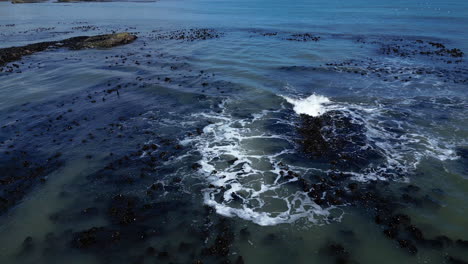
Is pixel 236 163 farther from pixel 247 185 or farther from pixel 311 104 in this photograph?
pixel 311 104

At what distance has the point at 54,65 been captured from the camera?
4072 centimetres

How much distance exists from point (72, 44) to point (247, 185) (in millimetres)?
52992

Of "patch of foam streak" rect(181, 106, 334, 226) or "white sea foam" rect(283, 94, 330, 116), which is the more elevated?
"white sea foam" rect(283, 94, 330, 116)

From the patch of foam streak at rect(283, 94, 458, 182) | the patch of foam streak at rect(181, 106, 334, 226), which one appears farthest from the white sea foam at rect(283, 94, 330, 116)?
the patch of foam streak at rect(181, 106, 334, 226)

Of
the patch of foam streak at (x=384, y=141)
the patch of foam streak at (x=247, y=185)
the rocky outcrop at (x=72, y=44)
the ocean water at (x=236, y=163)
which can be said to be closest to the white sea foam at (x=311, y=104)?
the patch of foam streak at (x=384, y=141)

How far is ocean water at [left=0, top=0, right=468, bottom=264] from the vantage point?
1320cm

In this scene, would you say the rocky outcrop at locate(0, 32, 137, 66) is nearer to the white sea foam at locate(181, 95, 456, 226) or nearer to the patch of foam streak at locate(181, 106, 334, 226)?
the white sea foam at locate(181, 95, 456, 226)

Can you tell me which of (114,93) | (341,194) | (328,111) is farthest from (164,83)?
(341,194)

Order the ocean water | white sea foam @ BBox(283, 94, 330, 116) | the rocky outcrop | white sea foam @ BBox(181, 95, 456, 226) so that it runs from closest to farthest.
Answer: the ocean water
white sea foam @ BBox(181, 95, 456, 226)
white sea foam @ BBox(283, 94, 330, 116)
the rocky outcrop

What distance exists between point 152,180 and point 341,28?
6652 cm

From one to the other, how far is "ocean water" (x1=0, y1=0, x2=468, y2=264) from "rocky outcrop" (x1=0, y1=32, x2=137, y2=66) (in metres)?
7.57

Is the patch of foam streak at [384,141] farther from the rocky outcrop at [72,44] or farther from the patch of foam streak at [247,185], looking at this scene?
the rocky outcrop at [72,44]

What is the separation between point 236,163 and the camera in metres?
19.2

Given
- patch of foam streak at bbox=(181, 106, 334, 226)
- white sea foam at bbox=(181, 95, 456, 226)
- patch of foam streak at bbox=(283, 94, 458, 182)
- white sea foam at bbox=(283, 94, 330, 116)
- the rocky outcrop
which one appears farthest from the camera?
the rocky outcrop
